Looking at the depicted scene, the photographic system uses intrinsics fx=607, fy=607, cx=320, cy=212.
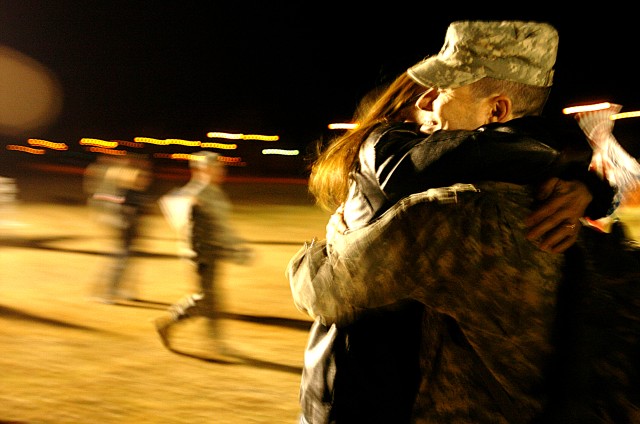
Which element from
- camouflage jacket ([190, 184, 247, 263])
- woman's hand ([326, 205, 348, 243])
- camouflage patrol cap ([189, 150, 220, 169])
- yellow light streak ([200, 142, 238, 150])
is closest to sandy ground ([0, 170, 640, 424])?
camouflage jacket ([190, 184, 247, 263])

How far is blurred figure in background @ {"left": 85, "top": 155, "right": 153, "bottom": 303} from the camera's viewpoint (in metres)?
7.80

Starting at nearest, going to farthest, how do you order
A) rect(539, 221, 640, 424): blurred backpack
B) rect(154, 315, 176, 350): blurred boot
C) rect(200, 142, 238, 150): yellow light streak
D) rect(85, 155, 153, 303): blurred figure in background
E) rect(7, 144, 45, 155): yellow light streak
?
rect(539, 221, 640, 424): blurred backpack
rect(154, 315, 176, 350): blurred boot
rect(85, 155, 153, 303): blurred figure in background
rect(200, 142, 238, 150): yellow light streak
rect(7, 144, 45, 155): yellow light streak

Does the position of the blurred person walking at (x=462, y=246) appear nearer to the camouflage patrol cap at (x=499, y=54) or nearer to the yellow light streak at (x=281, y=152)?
the camouflage patrol cap at (x=499, y=54)

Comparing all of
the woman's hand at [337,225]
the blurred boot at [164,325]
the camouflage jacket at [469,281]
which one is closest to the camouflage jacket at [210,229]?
the blurred boot at [164,325]

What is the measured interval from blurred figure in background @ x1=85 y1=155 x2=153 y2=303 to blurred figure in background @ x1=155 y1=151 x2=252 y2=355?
1658mm

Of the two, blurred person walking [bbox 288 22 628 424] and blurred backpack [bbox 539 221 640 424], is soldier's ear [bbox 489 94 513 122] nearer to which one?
blurred person walking [bbox 288 22 628 424]

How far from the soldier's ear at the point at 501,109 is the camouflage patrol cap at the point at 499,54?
0.18ft

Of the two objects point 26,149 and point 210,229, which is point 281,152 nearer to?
point 26,149

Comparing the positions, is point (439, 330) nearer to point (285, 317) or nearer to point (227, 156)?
point (285, 317)

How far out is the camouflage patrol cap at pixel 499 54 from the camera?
1282 millimetres

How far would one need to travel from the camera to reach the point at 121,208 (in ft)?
25.7

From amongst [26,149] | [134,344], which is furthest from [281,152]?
[134,344]

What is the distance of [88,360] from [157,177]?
2168 centimetres

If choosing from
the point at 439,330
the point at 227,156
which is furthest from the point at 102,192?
the point at 227,156
